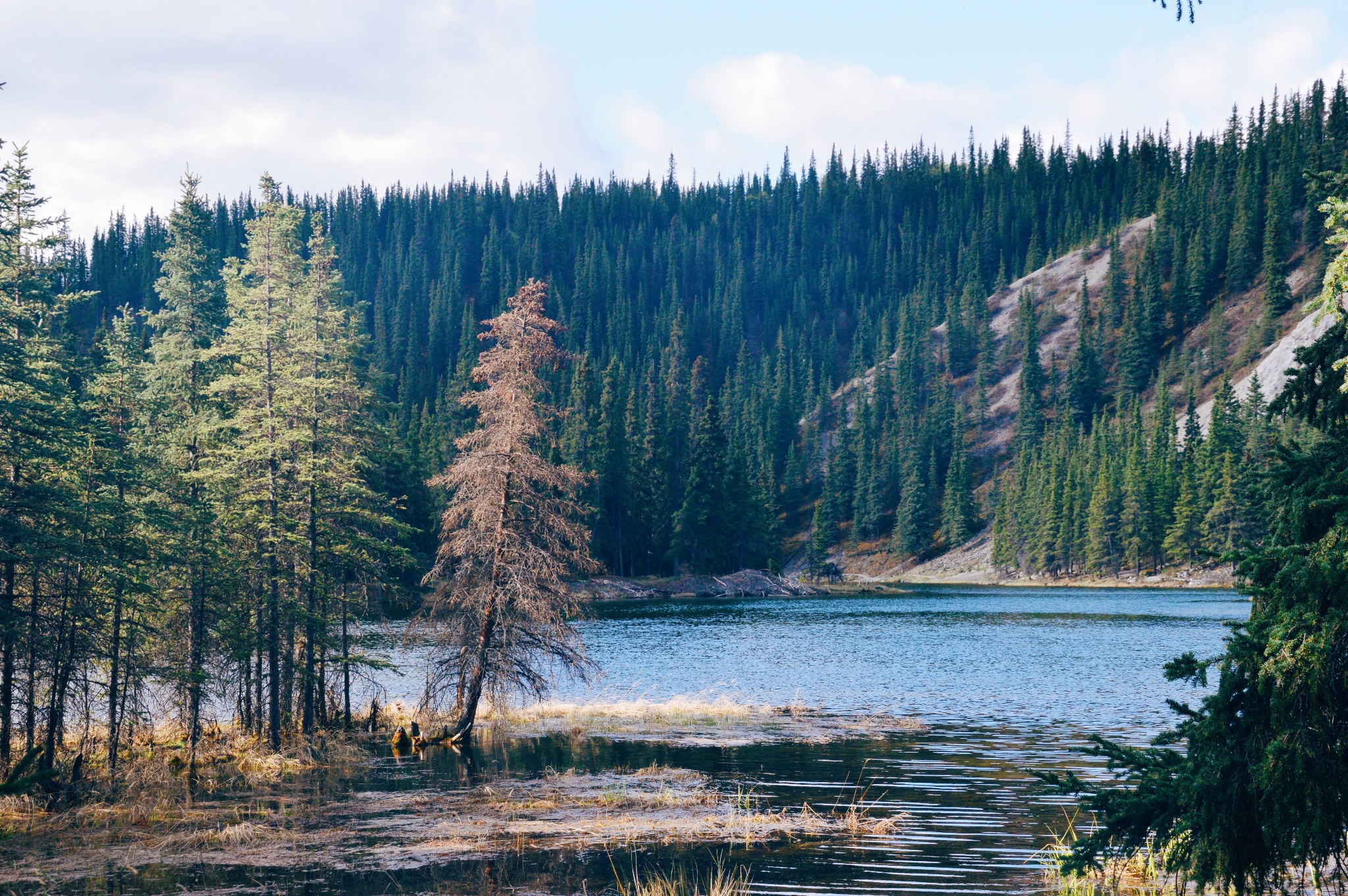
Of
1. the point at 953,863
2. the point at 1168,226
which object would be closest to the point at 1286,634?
the point at 953,863

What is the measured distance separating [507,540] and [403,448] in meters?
54.6

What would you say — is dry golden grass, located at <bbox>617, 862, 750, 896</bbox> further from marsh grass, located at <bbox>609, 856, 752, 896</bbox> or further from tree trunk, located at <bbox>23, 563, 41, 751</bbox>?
tree trunk, located at <bbox>23, 563, 41, 751</bbox>

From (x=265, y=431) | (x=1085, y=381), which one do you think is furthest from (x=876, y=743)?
(x=1085, y=381)

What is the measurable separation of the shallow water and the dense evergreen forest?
6.57 meters

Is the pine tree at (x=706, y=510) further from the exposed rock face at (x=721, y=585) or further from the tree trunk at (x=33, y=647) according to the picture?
the tree trunk at (x=33, y=647)

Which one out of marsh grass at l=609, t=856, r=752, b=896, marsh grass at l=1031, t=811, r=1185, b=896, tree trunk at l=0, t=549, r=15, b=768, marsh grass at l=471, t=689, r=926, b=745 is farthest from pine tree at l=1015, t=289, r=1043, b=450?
tree trunk at l=0, t=549, r=15, b=768

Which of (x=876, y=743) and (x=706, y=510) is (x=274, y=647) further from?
(x=706, y=510)

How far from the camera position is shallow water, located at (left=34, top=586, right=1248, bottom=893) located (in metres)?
16.5

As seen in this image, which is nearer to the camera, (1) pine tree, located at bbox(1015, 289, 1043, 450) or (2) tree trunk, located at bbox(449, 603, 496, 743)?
(2) tree trunk, located at bbox(449, 603, 496, 743)

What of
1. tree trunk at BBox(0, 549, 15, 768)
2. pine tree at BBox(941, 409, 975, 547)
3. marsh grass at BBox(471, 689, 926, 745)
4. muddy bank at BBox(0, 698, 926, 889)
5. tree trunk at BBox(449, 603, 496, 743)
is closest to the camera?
muddy bank at BBox(0, 698, 926, 889)

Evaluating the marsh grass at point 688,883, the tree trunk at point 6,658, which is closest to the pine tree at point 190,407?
the tree trunk at point 6,658

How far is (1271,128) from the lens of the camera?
181000 mm

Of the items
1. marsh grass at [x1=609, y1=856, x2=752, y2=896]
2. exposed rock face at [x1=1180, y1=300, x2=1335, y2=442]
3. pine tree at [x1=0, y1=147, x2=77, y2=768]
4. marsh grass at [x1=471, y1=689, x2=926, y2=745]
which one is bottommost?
marsh grass at [x1=471, y1=689, x2=926, y2=745]

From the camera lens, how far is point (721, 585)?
356 feet
